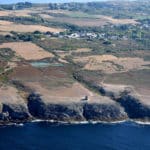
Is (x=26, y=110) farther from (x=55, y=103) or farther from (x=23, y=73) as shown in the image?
(x=23, y=73)

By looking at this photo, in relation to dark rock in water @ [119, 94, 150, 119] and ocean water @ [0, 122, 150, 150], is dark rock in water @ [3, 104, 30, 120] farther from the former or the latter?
dark rock in water @ [119, 94, 150, 119]

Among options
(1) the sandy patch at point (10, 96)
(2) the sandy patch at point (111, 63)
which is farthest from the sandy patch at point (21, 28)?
(1) the sandy patch at point (10, 96)

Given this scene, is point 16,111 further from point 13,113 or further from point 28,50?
point 28,50

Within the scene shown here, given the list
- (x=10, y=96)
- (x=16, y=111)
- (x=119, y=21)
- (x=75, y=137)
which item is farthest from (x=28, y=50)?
(x=119, y=21)

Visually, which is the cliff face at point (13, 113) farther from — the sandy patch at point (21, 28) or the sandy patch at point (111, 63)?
the sandy patch at point (21, 28)

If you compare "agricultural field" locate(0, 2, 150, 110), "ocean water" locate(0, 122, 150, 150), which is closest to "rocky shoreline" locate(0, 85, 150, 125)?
"ocean water" locate(0, 122, 150, 150)

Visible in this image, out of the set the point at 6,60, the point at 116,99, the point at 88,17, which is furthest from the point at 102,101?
the point at 88,17

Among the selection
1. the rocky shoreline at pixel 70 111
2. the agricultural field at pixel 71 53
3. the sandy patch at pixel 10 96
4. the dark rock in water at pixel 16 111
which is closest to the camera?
the dark rock in water at pixel 16 111

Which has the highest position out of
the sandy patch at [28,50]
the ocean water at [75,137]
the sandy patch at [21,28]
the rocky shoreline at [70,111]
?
the sandy patch at [21,28]
